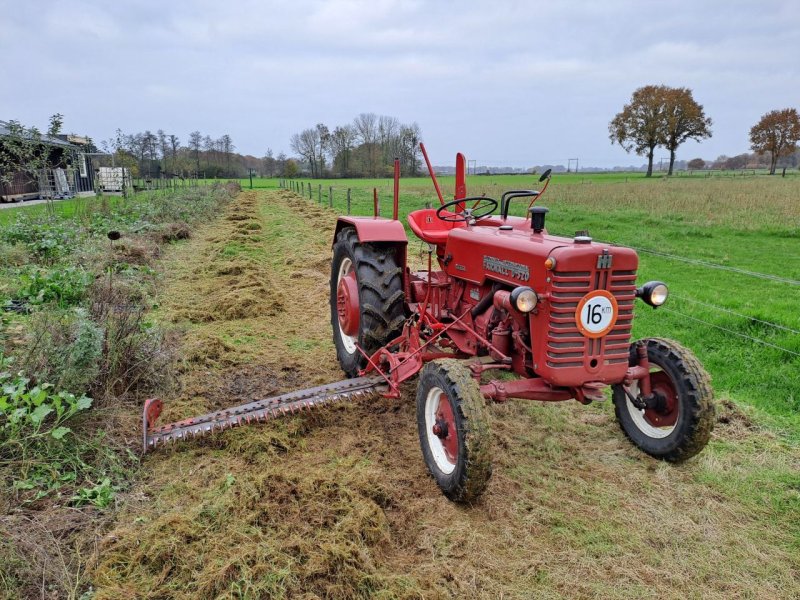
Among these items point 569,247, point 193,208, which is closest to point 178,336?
point 569,247

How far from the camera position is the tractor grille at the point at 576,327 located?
2.62 m

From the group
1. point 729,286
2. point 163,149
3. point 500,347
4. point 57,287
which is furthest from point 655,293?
point 163,149

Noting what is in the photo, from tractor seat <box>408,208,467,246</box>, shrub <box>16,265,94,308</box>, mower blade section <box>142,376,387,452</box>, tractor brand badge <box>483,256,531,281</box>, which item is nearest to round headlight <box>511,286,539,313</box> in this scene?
tractor brand badge <box>483,256,531,281</box>

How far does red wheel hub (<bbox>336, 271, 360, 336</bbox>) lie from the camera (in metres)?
4.07

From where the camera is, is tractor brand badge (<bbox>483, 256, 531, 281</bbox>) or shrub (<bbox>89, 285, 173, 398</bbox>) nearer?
tractor brand badge (<bbox>483, 256, 531, 281</bbox>)

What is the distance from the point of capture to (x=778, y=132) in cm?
5875

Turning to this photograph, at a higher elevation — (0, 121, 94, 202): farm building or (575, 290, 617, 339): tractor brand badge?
(0, 121, 94, 202): farm building

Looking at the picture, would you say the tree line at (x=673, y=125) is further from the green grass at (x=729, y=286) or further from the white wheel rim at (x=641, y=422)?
the white wheel rim at (x=641, y=422)

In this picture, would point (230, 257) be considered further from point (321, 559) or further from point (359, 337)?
point (321, 559)

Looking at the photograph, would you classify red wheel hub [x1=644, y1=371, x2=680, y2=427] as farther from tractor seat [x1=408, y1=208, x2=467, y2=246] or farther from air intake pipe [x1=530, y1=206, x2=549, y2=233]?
tractor seat [x1=408, y1=208, x2=467, y2=246]

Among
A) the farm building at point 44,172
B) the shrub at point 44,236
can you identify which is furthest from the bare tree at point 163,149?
the shrub at point 44,236

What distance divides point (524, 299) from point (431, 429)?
889mm

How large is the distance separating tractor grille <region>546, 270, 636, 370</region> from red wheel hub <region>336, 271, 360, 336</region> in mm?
1757

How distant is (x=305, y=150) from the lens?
65062 millimetres
